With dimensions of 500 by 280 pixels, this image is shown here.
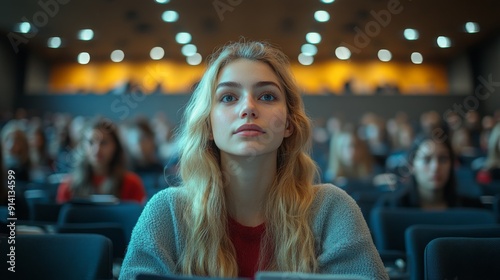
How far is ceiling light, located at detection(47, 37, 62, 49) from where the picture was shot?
13.3 meters

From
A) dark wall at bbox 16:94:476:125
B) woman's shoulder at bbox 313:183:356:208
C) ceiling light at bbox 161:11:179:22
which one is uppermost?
ceiling light at bbox 161:11:179:22

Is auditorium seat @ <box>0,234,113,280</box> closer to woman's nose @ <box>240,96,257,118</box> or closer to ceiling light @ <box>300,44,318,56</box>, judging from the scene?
woman's nose @ <box>240,96,257,118</box>

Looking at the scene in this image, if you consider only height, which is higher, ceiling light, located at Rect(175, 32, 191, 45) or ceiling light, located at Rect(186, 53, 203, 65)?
ceiling light, located at Rect(186, 53, 203, 65)

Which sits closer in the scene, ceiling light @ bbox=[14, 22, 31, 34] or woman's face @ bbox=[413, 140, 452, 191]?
woman's face @ bbox=[413, 140, 452, 191]

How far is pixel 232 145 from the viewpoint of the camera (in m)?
1.51

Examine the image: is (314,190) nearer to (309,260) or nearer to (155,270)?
(309,260)

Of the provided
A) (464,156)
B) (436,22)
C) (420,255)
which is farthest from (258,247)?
(436,22)

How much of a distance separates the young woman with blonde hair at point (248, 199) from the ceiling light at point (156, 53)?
14136mm

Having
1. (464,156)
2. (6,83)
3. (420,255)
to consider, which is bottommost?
(420,255)

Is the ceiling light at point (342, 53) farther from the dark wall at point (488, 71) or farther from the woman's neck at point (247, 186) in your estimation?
the woman's neck at point (247, 186)

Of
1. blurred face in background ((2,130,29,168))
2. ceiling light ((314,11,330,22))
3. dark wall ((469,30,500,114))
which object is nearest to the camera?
blurred face in background ((2,130,29,168))

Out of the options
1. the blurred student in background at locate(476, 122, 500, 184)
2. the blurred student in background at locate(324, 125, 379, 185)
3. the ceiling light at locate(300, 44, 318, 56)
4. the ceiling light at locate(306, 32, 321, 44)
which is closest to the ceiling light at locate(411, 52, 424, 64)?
the ceiling light at locate(300, 44, 318, 56)

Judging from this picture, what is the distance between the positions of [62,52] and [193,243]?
601 inches

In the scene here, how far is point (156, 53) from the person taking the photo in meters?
16.0
